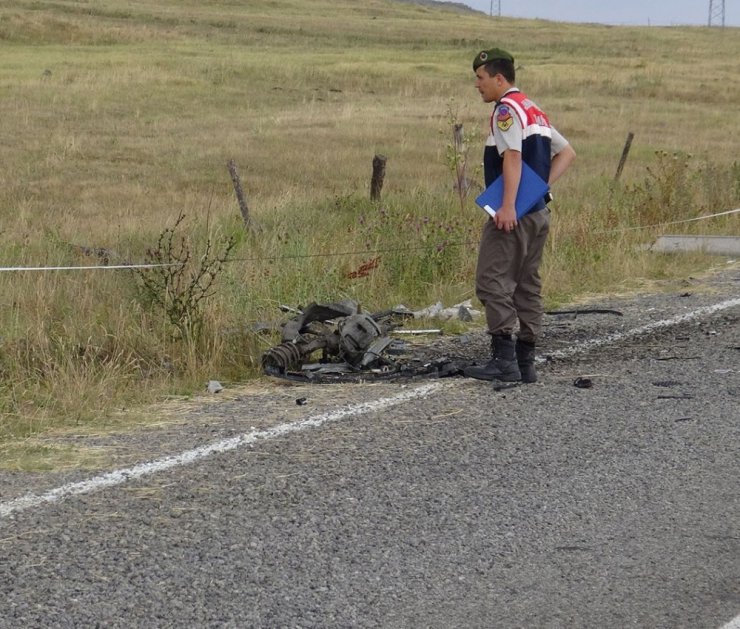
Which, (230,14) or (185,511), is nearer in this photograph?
(185,511)

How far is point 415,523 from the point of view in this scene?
4.62 metres

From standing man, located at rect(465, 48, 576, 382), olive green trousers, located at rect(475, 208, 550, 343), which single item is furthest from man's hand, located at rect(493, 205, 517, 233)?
olive green trousers, located at rect(475, 208, 550, 343)

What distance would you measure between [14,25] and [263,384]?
58.3m

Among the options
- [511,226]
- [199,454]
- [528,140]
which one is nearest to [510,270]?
[511,226]

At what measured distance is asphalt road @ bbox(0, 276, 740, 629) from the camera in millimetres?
3879

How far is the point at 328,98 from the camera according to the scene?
1582 inches

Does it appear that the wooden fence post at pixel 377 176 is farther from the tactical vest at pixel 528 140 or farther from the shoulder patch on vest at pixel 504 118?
the shoulder patch on vest at pixel 504 118

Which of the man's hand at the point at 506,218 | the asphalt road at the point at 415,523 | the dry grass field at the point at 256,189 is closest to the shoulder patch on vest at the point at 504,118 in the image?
the man's hand at the point at 506,218

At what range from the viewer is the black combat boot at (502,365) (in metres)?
6.86

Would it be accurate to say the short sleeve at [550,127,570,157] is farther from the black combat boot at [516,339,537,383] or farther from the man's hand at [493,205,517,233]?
the black combat boot at [516,339,537,383]

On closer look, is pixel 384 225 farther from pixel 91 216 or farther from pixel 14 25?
pixel 14 25

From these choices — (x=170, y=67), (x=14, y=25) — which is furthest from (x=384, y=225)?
(x=14, y=25)

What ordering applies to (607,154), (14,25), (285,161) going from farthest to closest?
(14,25), (607,154), (285,161)

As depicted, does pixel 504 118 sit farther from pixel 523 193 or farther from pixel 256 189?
pixel 256 189
